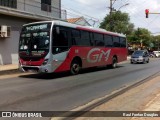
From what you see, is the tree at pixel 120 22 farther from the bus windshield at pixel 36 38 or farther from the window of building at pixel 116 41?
the bus windshield at pixel 36 38

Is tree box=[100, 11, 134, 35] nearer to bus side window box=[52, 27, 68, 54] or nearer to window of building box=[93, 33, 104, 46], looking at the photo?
window of building box=[93, 33, 104, 46]

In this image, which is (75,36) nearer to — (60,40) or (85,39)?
(85,39)

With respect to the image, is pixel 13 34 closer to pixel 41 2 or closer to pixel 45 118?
pixel 41 2

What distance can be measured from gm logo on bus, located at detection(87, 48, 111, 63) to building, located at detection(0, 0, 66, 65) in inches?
290

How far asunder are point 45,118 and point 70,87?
21.3 feet

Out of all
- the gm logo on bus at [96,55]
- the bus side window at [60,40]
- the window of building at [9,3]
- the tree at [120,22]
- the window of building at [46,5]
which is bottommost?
the gm logo on bus at [96,55]

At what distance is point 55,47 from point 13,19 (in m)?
10.9

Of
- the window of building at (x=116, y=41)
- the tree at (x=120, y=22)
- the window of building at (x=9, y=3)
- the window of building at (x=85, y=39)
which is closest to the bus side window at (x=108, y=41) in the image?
the window of building at (x=116, y=41)

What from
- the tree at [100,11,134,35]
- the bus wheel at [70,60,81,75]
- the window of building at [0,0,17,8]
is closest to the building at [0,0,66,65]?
the window of building at [0,0,17,8]

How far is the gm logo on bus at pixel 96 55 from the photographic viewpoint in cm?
2384

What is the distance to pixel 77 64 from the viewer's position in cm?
2200

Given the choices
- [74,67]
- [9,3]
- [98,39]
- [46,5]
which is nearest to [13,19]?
[9,3]

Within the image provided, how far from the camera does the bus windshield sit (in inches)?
739

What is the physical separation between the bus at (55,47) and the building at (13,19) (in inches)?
283
